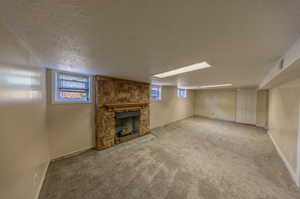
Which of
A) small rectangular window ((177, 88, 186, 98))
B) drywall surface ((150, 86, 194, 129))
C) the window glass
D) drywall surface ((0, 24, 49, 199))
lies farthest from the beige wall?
drywall surface ((0, 24, 49, 199))

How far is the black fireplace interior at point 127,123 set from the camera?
3.48m

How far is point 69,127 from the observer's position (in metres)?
2.55

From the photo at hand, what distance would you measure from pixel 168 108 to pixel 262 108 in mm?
4830

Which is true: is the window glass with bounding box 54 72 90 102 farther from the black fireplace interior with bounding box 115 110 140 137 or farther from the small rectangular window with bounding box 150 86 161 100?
the small rectangular window with bounding box 150 86 161 100

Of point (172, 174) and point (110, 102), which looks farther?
point (110, 102)

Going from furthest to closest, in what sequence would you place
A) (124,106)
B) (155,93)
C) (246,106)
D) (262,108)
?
1. (246,106)
2. (262,108)
3. (155,93)
4. (124,106)

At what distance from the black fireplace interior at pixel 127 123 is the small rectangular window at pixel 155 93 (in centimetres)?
132

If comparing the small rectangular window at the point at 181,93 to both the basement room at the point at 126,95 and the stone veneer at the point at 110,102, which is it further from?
the stone veneer at the point at 110,102

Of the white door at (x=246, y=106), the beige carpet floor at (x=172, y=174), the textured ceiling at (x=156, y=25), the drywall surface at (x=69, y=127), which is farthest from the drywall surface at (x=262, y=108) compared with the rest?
the drywall surface at (x=69, y=127)

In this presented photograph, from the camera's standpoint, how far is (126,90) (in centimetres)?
352

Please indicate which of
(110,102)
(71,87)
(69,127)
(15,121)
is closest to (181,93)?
(110,102)

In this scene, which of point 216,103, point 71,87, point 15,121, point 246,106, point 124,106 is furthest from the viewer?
point 216,103

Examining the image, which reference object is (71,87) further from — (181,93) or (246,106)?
(246,106)

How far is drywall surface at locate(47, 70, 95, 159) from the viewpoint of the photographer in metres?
2.32
